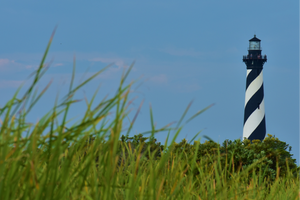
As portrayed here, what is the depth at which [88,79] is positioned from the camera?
204 centimetres

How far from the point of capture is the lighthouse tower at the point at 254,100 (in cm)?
2627

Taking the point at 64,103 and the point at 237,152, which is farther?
the point at 237,152

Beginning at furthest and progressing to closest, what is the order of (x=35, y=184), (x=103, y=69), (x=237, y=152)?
(x=237, y=152)
(x=103, y=69)
(x=35, y=184)

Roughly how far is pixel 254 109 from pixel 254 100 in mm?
721

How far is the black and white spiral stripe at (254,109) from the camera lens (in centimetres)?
2623

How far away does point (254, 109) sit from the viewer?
26.4 m

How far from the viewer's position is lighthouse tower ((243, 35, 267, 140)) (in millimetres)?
26266

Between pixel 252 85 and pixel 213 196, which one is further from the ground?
pixel 252 85

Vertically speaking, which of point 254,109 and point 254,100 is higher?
point 254,100

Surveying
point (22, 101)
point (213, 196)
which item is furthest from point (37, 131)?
point (213, 196)

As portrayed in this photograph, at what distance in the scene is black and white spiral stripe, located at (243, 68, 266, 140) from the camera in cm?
2623

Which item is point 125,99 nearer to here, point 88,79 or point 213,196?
point 88,79

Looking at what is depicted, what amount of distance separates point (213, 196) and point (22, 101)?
2.08 meters

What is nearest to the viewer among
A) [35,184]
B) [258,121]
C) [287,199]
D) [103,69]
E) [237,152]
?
[35,184]
